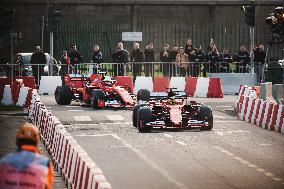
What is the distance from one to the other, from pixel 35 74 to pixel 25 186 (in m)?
34.7

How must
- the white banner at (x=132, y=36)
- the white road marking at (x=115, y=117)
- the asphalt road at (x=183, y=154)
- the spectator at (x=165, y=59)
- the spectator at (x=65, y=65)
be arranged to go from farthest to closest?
the white banner at (x=132, y=36)
the spectator at (x=65, y=65)
the spectator at (x=165, y=59)
the white road marking at (x=115, y=117)
the asphalt road at (x=183, y=154)

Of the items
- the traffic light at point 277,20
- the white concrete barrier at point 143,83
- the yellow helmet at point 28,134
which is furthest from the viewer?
the white concrete barrier at point 143,83

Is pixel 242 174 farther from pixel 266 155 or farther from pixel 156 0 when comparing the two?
pixel 156 0

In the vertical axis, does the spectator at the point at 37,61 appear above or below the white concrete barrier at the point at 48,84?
above

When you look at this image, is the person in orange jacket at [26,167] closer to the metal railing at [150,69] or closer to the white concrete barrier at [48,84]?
the white concrete barrier at [48,84]

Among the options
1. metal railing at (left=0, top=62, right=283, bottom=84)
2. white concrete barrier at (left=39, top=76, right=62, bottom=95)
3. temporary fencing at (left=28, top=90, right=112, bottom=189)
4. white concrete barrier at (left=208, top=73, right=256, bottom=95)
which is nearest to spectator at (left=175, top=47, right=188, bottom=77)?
metal railing at (left=0, top=62, right=283, bottom=84)

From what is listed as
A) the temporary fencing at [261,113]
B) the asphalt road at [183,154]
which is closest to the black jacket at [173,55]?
the temporary fencing at [261,113]

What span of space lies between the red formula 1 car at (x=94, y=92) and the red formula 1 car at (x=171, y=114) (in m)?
6.66

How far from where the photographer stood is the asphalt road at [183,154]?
17.7m

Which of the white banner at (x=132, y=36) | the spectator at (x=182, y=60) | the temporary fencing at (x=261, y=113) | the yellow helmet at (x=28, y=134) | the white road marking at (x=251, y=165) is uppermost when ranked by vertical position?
the white banner at (x=132, y=36)

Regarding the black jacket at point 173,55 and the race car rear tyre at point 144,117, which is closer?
the race car rear tyre at point 144,117

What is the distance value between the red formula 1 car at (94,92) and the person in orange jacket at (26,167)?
22.6 m

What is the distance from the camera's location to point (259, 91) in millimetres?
34688

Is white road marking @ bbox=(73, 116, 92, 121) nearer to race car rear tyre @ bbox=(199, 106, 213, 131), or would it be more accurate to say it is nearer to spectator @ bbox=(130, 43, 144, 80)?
race car rear tyre @ bbox=(199, 106, 213, 131)
